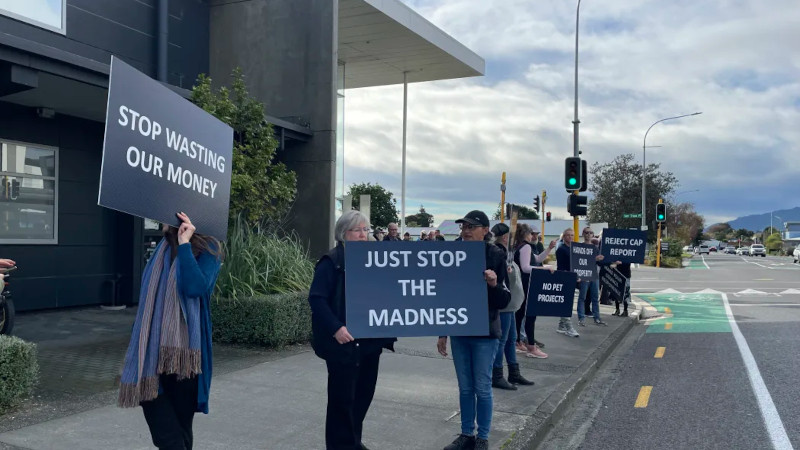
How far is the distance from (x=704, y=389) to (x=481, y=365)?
4.05 metres

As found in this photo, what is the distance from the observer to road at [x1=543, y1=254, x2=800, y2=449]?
18.7 feet

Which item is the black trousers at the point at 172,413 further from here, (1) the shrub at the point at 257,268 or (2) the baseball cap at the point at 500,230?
(1) the shrub at the point at 257,268

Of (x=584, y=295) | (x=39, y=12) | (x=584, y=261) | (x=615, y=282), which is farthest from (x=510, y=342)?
(x=39, y=12)

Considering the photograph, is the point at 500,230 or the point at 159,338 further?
the point at 500,230

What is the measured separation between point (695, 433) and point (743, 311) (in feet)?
35.7

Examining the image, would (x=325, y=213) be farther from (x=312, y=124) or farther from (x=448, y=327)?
(x=448, y=327)

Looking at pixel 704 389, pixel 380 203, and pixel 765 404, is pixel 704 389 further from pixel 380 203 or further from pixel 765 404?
pixel 380 203

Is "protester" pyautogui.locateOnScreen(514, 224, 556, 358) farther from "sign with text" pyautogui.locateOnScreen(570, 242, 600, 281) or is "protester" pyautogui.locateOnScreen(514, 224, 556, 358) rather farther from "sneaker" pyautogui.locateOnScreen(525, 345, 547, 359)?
"sign with text" pyautogui.locateOnScreen(570, 242, 600, 281)

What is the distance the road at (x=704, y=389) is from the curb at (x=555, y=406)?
157 millimetres

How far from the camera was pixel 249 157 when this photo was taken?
978cm

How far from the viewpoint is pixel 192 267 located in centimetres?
317

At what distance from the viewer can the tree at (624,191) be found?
53.4 meters

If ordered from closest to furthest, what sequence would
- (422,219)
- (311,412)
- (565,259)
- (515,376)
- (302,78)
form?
(311,412) < (515,376) < (565,259) < (302,78) < (422,219)

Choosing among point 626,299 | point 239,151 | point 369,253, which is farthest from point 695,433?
point 626,299
